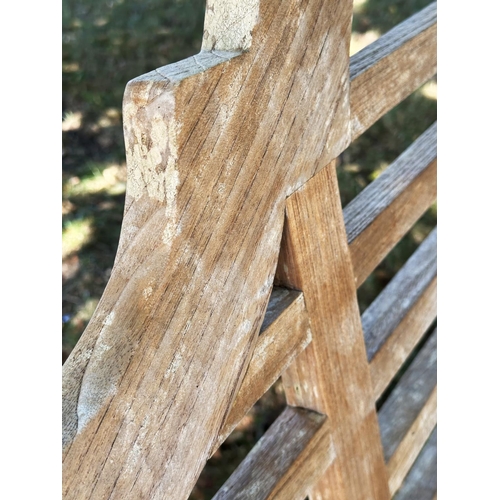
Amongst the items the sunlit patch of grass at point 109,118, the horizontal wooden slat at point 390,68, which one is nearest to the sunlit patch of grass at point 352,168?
the sunlit patch of grass at point 109,118

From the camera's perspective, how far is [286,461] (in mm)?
1114

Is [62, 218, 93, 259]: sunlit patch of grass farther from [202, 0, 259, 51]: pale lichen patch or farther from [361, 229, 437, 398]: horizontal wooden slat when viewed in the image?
[202, 0, 259, 51]: pale lichen patch

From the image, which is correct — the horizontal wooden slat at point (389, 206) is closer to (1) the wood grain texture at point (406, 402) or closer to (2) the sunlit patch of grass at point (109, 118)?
(1) the wood grain texture at point (406, 402)

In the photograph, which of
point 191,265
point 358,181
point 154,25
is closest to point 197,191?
point 191,265

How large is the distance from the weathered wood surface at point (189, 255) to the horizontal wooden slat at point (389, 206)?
0.47m

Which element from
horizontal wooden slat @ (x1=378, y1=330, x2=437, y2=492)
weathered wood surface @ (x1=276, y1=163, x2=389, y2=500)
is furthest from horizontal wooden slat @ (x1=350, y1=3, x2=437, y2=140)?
horizontal wooden slat @ (x1=378, y1=330, x2=437, y2=492)

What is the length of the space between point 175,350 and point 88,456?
0.15m

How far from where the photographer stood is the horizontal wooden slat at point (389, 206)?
51.9 inches

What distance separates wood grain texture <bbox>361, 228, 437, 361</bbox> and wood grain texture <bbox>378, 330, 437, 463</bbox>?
0.35 metres

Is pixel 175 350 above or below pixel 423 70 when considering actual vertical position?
below

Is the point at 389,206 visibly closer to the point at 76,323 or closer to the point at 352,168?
the point at 76,323

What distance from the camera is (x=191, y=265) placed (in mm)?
739

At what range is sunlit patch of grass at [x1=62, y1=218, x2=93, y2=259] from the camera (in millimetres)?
3361

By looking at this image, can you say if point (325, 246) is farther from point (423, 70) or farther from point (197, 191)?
point (423, 70)
